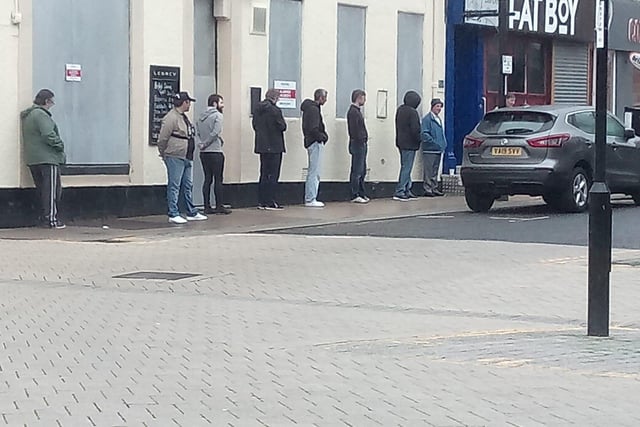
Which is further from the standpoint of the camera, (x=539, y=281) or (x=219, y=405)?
(x=539, y=281)

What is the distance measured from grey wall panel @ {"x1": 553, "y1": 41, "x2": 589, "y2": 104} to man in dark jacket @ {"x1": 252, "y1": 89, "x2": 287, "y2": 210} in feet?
37.9

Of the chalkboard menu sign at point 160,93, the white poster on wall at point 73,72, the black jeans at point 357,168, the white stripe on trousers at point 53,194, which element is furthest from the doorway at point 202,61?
the white stripe on trousers at point 53,194

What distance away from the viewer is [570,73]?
30906 mm

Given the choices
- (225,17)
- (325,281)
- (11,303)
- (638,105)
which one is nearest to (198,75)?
(225,17)

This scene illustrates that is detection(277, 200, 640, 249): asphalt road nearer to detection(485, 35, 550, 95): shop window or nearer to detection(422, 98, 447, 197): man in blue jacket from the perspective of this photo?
detection(422, 98, 447, 197): man in blue jacket

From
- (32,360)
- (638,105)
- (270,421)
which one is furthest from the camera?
(638,105)

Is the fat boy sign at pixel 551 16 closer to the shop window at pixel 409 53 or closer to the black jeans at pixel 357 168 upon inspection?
the shop window at pixel 409 53

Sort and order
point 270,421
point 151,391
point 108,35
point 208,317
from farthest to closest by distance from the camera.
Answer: point 108,35 → point 208,317 → point 151,391 → point 270,421

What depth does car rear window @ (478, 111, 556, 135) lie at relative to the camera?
65.6ft

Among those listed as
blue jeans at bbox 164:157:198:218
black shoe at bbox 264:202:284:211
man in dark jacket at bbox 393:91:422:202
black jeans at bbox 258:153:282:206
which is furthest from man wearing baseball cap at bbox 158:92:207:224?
man in dark jacket at bbox 393:91:422:202

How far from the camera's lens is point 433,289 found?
1256cm

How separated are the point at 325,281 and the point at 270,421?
5982 mm

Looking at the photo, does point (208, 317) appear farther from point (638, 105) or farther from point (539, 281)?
point (638, 105)

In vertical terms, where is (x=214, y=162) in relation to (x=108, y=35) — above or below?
below
